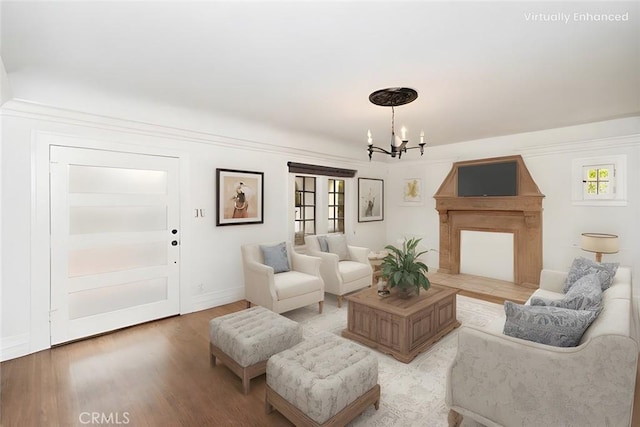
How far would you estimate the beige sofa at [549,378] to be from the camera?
1.39 meters

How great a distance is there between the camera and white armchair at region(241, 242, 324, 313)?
3420mm

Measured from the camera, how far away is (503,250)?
5.15 meters

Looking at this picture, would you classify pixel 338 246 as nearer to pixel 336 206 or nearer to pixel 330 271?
pixel 330 271

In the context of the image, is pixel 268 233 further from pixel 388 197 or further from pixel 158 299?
pixel 388 197

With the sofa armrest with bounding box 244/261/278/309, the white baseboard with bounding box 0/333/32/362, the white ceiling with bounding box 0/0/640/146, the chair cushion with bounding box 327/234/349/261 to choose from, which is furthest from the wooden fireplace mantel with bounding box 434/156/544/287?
the white baseboard with bounding box 0/333/32/362

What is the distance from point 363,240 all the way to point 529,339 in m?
4.66

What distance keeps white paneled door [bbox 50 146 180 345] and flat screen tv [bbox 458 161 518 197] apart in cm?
479

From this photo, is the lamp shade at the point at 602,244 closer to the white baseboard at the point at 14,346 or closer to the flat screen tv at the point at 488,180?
the flat screen tv at the point at 488,180

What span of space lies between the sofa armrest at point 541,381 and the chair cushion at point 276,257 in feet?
8.31

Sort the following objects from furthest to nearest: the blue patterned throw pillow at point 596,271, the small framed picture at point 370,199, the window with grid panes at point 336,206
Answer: the small framed picture at point 370,199 < the window with grid panes at point 336,206 < the blue patterned throw pillow at point 596,271

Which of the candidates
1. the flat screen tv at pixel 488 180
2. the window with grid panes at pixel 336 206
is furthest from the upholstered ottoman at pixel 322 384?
the flat screen tv at pixel 488 180

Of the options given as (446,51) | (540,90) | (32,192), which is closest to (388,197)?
(540,90)

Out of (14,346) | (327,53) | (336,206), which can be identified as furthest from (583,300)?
(14,346)

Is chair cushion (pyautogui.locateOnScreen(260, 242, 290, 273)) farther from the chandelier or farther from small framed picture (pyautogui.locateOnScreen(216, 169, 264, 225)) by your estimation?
the chandelier
